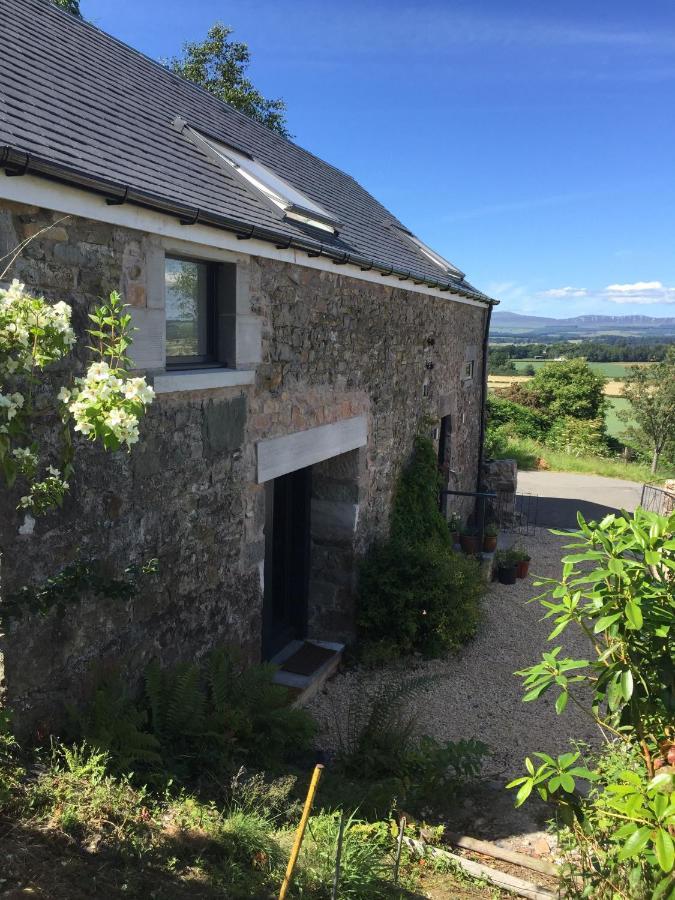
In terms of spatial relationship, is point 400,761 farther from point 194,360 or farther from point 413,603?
point 194,360

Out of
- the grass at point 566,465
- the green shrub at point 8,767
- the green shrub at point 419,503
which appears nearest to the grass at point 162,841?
the green shrub at point 8,767

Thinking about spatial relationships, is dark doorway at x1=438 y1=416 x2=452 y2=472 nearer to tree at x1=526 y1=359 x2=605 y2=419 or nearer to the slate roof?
the slate roof

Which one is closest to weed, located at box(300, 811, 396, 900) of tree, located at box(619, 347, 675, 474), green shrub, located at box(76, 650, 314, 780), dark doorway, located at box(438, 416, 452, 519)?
green shrub, located at box(76, 650, 314, 780)

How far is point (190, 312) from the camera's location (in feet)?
15.4

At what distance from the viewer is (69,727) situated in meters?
3.55

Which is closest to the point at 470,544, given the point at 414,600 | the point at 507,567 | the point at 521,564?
the point at 507,567

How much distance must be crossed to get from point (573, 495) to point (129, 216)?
16039mm

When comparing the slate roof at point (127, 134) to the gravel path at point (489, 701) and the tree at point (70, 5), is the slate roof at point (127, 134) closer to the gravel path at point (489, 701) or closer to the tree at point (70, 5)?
the gravel path at point (489, 701)

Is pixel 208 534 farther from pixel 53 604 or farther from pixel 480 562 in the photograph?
pixel 480 562

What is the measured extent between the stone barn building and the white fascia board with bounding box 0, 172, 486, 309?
1 cm

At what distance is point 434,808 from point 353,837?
3.95ft

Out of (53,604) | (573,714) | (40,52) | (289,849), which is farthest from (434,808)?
(40,52)

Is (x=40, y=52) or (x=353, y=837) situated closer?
(x=353, y=837)

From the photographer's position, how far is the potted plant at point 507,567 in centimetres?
1000
